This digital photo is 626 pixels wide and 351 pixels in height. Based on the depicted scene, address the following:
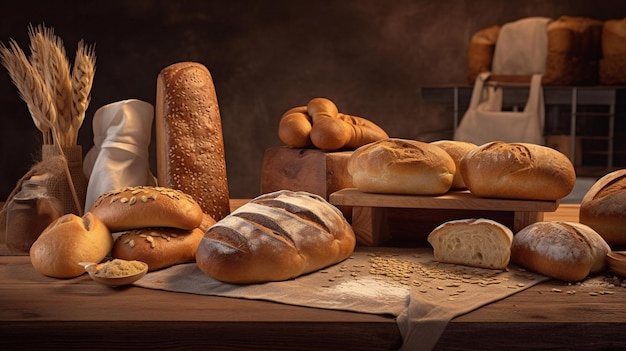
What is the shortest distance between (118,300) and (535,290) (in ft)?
2.84

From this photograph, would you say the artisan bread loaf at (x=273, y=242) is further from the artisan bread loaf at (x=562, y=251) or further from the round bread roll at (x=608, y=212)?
the round bread roll at (x=608, y=212)

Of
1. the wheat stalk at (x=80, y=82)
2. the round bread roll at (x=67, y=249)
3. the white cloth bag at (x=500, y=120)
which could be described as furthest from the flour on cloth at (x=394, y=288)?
the white cloth bag at (x=500, y=120)

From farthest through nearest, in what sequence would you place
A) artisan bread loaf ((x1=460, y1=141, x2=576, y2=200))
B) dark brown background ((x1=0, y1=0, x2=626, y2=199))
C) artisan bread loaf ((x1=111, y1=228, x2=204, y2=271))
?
dark brown background ((x1=0, y1=0, x2=626, y2=199)) → artisan bread loaf ((x1=460, y1=141, x2=576, y2=200)) → artisan bread loaf ((x1=111, y1=228, x2=204, y2=271))

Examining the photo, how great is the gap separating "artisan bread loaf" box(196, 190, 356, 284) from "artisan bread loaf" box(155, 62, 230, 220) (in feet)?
1.22

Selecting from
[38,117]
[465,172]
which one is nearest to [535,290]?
[465,172]

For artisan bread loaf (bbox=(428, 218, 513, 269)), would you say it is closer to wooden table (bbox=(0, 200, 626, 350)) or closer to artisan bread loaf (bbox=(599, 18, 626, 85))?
wooden table (bbox=(0, 200, 626, 350))

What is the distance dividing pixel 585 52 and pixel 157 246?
3.92 metres

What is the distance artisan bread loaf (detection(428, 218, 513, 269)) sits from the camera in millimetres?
1644

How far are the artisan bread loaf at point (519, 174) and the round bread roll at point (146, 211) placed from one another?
0.71 m

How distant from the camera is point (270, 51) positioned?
19.1 ft

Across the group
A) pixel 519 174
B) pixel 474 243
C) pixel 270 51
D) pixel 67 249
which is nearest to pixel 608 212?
pixel 519 174

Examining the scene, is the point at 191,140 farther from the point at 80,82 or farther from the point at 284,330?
the point at 284,330

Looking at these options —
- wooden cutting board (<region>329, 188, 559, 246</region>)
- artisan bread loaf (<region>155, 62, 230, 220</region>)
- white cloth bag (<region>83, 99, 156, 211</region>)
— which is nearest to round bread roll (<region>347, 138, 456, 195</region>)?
wooden cutting board (<region>329, 188, 559, 246</region>)

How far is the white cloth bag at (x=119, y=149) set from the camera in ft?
6.54
